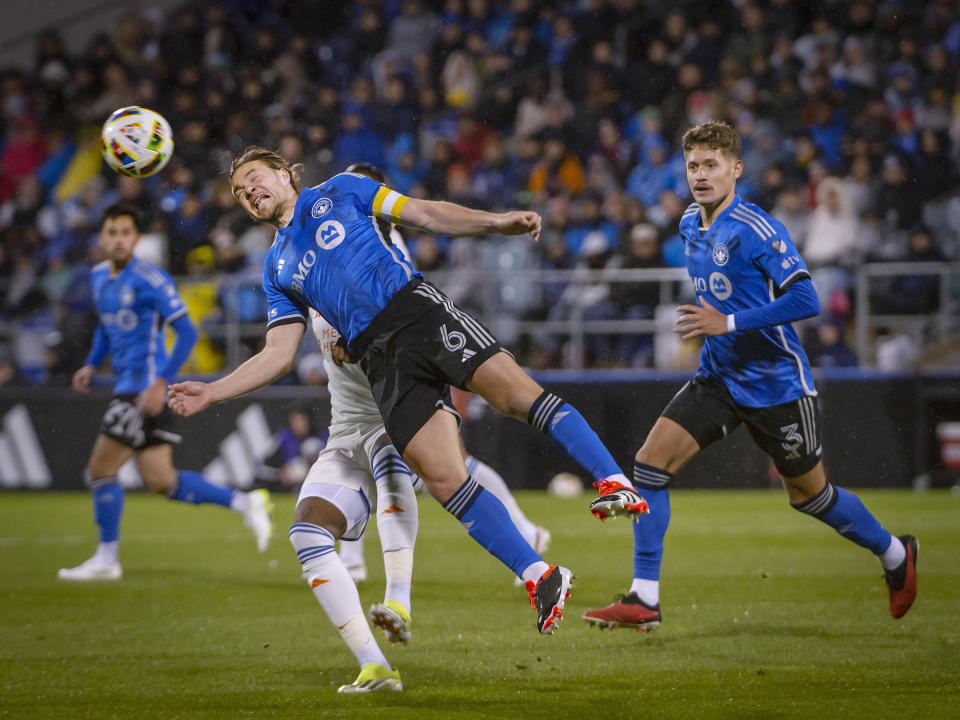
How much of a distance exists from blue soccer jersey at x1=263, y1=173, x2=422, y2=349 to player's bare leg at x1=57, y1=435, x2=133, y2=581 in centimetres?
379

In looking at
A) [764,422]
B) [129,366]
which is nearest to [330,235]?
[764,422]

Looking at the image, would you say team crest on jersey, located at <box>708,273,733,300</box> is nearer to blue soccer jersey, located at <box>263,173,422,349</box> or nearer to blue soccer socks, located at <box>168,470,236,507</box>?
blue soccer jersey, located at <box>263,173,422,349</box>

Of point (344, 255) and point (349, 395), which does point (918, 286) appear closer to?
point (349, 395)

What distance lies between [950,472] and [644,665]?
8.42 metres

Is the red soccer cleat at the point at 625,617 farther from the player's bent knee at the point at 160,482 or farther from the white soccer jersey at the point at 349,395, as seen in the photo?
the player's bent knee at the point at 160,482

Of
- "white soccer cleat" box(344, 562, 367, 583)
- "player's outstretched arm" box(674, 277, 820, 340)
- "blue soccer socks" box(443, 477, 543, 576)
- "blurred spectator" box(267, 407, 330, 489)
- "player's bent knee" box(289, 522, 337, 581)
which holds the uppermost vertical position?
"player's outstretched arm" box(674, 277, 820, 340)

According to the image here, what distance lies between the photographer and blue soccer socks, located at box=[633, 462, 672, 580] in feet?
19.0

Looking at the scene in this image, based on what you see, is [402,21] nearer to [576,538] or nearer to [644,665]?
[576,538]

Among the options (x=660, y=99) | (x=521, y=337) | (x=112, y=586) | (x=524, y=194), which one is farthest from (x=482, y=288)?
(x=112, y=586)

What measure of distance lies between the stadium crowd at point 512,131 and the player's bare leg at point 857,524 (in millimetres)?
7032

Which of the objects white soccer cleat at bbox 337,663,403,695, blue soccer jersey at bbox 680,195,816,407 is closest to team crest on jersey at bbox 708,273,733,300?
blue soccer jersey at bbox 680,195,816,407

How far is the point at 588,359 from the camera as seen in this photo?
13320mm

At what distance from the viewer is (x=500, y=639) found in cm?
570

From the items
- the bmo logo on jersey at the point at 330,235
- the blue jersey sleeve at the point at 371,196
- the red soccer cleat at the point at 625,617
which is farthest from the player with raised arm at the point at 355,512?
the red soccer cleat at the point at 625,617
